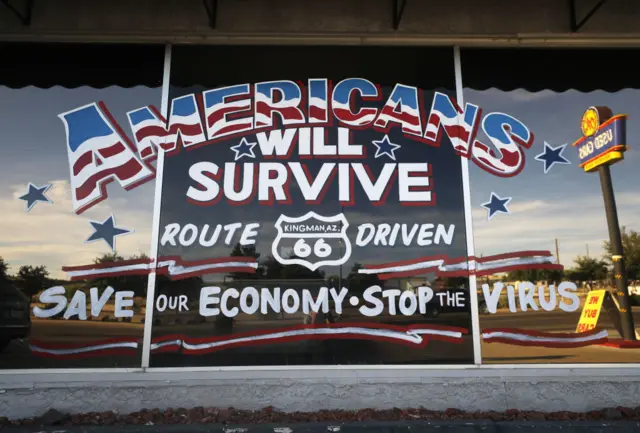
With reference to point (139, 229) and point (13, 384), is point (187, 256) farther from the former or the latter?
point (13, 384)

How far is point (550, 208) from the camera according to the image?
520 centimetres

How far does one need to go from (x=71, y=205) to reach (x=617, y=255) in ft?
20.2

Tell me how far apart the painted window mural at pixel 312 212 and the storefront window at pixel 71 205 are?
23 millimetres

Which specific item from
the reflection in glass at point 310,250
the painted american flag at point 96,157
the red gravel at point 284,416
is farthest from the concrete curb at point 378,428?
the painted american flag at point 96,157

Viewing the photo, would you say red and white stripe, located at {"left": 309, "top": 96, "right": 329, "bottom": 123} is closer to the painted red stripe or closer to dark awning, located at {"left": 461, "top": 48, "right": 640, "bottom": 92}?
dark awning, located at {"left": 461, "top": 48, "right": 640, "bottom": 92}

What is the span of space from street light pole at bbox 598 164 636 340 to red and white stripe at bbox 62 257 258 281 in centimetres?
404

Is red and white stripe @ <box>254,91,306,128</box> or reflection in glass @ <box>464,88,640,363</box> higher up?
red and white stripe @ <box>254,91,306,128</box>

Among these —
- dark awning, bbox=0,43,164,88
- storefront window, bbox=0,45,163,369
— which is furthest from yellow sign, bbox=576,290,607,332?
dark awning, bbox=0,43,164,88

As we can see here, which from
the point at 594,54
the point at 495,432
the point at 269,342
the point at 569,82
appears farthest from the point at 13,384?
the point at 594,54

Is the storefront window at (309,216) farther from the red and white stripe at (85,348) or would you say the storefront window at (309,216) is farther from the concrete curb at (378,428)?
the concrete curb at (378,428)

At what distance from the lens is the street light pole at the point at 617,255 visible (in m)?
4.98

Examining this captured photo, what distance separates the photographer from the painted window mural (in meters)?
4.87

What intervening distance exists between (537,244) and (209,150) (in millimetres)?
3881

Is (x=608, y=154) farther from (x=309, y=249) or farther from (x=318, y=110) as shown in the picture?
(x=309, y=249)
